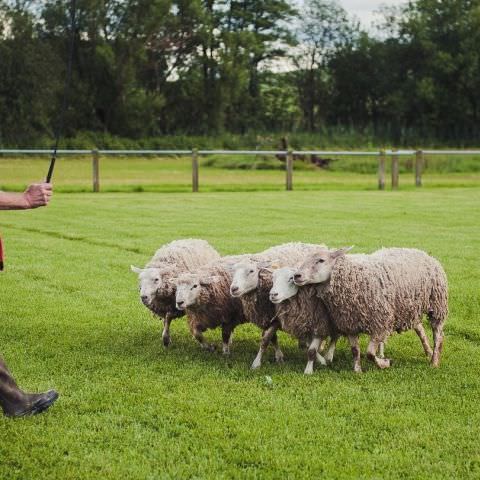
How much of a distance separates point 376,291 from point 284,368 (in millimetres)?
881

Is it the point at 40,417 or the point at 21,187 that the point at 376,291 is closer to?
the point at 40,417

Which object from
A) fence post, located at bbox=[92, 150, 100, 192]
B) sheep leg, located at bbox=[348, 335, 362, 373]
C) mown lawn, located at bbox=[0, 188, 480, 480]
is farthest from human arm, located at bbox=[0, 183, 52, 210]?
fence post, located at bbox=[92, 150, 100, 192]

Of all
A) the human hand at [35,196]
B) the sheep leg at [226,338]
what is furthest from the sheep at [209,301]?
the human hand at [35,196]

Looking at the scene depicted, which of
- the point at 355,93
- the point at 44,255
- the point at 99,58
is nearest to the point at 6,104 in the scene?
the point at 99,58

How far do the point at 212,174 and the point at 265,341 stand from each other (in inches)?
941

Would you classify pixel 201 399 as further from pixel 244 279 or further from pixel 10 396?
pixel 244 279

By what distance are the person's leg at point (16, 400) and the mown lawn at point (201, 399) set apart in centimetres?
7

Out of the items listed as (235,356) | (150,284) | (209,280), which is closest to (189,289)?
(209,280)

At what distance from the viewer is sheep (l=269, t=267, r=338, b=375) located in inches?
246

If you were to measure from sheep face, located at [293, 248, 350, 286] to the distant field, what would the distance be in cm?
1854

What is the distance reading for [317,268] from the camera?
624 centimetres

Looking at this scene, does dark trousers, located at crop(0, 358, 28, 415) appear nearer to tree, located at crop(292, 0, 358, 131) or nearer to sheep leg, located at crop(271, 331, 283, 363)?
sheep leg, located at crop(271, 331, 283, 363)

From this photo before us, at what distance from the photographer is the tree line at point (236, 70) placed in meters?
43.1

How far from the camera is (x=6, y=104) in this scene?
42.2 meters
